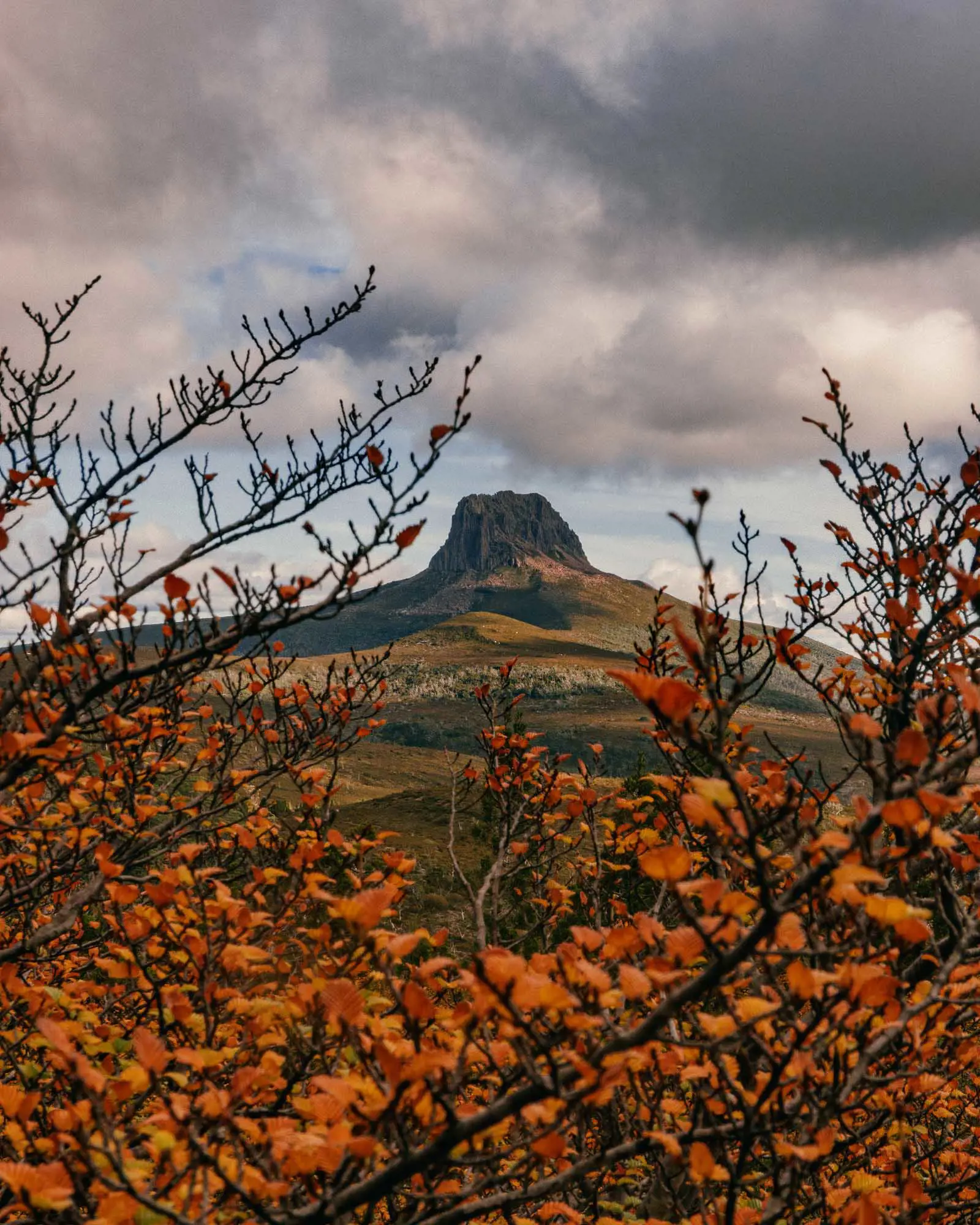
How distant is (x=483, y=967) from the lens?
2.39 metres

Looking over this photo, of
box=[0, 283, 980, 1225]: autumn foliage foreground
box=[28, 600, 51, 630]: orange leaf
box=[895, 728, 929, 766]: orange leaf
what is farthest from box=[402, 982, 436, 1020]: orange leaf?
box=[28, 600, 51, 630]: orange leaf

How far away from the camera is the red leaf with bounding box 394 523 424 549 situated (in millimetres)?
4605

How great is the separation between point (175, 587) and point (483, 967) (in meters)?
3.07

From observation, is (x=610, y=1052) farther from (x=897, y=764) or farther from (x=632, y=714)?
(x=632, y=714)

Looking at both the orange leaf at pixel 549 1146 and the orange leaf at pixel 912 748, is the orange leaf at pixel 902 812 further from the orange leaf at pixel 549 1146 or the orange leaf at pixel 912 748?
the orange leaf at pixel 549 1146

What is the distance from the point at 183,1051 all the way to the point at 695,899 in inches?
598

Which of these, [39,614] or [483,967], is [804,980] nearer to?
[483,967]

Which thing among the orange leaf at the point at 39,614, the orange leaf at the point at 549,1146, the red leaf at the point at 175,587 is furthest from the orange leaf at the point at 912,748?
the orange leaf at the point at 39,614

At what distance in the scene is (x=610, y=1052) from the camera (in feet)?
8.11

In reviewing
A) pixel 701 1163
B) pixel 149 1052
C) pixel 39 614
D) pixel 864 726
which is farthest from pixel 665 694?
pixel 39 614

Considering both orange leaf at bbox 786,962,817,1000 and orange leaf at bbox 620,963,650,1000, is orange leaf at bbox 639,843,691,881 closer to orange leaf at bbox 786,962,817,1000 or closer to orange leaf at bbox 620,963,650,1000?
orange leaf at bbox 620,963,650,1000

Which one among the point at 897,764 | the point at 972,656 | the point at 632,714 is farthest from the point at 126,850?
the point at 632,714

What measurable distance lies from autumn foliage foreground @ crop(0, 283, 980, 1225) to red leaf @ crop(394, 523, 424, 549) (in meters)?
0.22

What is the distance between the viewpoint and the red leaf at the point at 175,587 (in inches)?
169
